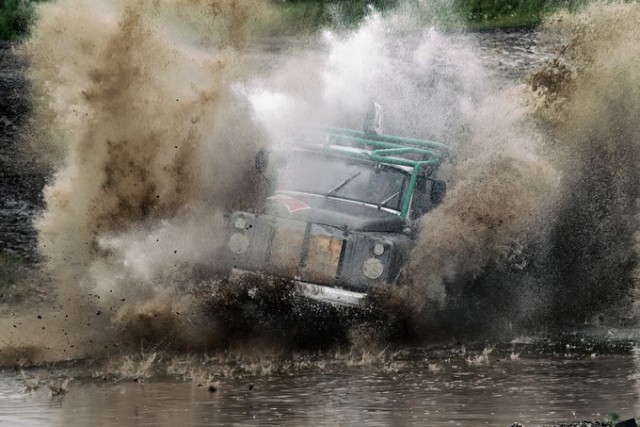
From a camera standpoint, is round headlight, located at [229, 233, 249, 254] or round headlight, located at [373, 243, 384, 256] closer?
round headlight, located at [373, 243, 384, 256]

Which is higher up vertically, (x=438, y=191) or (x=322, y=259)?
(x=438, y=191)

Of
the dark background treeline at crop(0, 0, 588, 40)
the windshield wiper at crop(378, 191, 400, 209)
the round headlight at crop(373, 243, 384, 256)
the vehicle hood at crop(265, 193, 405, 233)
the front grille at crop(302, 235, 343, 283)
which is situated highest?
the dark background treeline at crop(0, 0, 588, 40)

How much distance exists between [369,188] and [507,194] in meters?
2.35

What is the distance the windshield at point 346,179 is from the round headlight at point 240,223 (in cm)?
100

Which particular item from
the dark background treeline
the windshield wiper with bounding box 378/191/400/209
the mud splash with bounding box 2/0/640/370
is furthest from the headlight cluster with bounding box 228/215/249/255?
the dark background treeline

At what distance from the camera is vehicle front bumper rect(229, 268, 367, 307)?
1359 centimetres

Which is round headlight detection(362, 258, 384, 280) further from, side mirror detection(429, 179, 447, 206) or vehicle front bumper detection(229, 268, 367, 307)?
side mirror detection(429, 179, 447, 206)

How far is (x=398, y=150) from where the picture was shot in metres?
15.1

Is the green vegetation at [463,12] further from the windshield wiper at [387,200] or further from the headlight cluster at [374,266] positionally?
the headlight cluster at [374,266]

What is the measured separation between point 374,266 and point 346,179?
1.42 m

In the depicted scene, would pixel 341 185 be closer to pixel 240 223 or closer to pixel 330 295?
pixel 240 223

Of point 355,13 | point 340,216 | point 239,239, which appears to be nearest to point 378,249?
point 340,216

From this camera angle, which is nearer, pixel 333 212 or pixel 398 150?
pixel 333 212

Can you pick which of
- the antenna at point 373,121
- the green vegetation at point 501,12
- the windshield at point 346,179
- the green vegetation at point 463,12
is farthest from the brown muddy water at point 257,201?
the green vegetation at point 501,12
